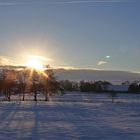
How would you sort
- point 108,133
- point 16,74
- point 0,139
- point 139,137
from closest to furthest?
point 0,139 < point 139,137 < point 108,133 < point 16,74

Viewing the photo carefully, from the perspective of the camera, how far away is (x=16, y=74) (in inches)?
3691

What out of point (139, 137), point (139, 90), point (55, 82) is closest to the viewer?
point (139, 137)

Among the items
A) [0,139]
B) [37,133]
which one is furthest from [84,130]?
[0,139]

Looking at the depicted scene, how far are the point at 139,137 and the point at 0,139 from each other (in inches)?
249

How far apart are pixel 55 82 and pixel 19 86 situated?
1289 centimetres

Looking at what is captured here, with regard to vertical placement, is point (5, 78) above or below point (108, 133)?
above

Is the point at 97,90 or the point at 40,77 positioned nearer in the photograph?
the point at 40,77

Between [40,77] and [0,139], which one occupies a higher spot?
[40,77]

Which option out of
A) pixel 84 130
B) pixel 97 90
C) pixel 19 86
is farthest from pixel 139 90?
pixel 84 130

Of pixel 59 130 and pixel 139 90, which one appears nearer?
pixel 59 130

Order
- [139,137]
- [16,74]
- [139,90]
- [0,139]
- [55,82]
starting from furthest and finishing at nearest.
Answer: [139,90], [16,74], [55,82], [139,137], [0,139]

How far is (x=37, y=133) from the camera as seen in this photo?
19906 millimetres

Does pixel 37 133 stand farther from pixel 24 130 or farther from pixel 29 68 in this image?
pixel 29 68

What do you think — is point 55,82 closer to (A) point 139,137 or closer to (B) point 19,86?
(B) point 19,86
